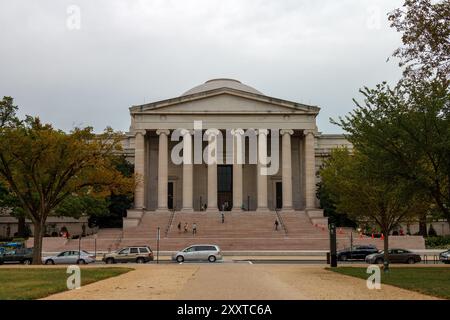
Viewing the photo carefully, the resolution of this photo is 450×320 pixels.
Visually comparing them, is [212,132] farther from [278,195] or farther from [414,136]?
[414,136]

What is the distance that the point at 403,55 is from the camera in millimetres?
26781

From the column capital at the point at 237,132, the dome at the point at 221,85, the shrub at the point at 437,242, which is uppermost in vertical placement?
the dome at the point at 221,85

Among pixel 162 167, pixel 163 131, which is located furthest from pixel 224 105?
pixel 162 167

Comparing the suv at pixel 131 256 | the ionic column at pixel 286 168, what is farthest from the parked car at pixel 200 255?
the ionic column at pixel 286 168

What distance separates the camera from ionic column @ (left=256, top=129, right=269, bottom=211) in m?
71.0

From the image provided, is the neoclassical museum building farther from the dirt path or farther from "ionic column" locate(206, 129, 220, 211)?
the dirt path

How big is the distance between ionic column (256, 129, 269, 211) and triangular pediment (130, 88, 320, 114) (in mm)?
3261

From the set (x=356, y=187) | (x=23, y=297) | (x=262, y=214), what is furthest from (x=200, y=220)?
(x=23, y=297)

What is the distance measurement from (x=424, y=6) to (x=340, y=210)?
74.3 feet

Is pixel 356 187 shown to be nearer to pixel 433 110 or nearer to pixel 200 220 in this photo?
pixel 433 110

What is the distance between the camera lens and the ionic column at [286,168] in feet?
235

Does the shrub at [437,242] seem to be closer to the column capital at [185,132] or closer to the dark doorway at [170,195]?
the column capital at [185,132]

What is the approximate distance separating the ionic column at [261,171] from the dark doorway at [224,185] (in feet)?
24.3

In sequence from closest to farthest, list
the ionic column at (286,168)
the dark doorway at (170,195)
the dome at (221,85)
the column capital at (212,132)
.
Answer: the ionic column at (286,168), the column capital at (212,132), the dark doorway at (170,195), the dome at (221,85)
